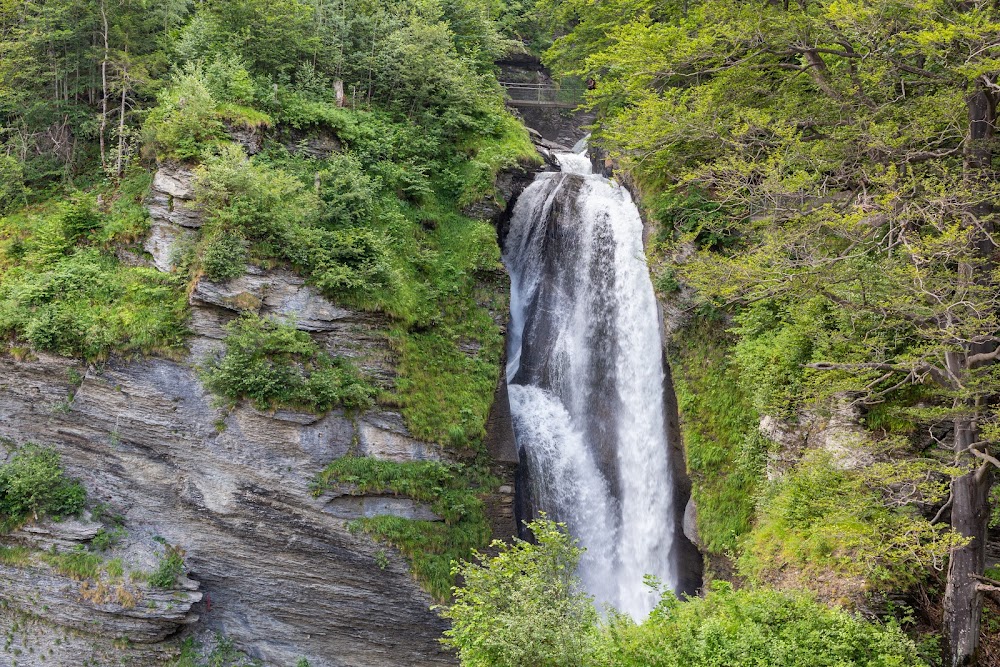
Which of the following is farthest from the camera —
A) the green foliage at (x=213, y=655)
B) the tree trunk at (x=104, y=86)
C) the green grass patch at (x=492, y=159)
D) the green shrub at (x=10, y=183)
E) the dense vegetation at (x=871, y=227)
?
the green grass patch at (x=492, y=159)

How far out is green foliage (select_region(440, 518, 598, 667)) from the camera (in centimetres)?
791

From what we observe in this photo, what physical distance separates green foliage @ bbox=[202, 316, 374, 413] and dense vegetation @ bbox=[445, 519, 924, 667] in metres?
5.80

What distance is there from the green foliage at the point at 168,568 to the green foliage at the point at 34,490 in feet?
6.51

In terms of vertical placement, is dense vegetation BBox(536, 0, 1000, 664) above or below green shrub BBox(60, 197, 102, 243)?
above

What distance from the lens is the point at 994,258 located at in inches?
329

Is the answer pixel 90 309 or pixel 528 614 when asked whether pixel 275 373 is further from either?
pixel 528 614

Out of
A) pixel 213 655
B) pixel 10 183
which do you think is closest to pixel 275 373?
pixel 213 655

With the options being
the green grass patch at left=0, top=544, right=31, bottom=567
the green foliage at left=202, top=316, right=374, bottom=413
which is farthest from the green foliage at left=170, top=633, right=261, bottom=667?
the green foliage at left=202, top=316, right=374, bottom=413

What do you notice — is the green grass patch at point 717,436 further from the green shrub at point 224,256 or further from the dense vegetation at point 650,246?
the green shrub at point 224,256

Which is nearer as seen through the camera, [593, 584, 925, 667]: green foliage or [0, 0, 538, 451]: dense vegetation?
[593, 584, 925, 667]: green foliage

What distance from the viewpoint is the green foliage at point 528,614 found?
7.91 meters

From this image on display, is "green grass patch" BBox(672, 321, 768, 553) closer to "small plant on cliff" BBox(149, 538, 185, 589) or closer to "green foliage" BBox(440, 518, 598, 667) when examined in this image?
"green foliage" BBox(440, 518, 598, 667)

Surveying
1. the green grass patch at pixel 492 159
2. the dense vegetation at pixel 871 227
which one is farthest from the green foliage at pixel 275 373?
the dense vegetation at pixel 871 227

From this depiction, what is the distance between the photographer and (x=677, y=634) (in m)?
7.71
